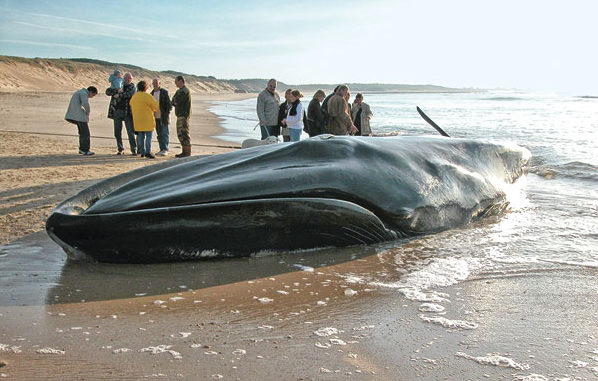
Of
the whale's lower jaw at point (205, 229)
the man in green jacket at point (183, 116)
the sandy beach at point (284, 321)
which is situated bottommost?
the sandy beach at point (284, 321)

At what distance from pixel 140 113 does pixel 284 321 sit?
9.18 metres

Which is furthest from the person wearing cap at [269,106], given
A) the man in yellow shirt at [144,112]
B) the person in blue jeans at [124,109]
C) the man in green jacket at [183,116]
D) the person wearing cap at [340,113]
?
the person in blue jeans at [124,109]

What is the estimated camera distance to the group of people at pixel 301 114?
36.6 feet

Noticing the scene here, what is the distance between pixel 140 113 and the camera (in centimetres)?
1170

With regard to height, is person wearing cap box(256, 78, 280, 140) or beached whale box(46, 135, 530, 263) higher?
person wearing cap box(256, 78, 280, 140)

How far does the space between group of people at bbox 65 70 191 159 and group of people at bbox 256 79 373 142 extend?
5.34 ft

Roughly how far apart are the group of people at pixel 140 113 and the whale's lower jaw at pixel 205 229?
7.77 m

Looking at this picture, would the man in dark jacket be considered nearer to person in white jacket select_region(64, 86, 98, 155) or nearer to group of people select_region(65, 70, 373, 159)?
group of people select_region(65, 70, 373, 159)

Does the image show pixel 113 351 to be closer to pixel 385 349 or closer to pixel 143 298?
pixel 143 298

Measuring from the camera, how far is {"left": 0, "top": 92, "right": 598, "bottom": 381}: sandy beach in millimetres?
2803

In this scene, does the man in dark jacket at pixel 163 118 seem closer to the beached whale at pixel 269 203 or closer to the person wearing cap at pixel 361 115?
the person wearing cap at pixel 361 115

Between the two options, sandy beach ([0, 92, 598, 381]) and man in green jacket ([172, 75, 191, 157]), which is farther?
man in green jacket ([172, 75, 191, 157])

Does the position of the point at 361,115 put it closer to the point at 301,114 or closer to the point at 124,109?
the point at 301,114

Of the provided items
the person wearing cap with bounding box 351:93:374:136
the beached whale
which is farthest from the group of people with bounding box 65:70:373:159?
the beached whale
